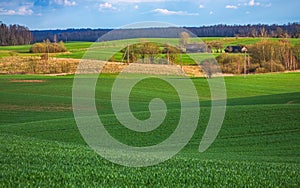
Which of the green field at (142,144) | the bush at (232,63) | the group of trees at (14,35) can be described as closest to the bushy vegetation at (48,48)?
the group of trees at (14,35)

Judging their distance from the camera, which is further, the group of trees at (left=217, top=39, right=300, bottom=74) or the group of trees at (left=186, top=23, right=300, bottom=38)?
the group of trees at (left=186, top=23, right=300, bottom=38)

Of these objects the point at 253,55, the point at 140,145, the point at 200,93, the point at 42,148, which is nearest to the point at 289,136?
the point at 140,145

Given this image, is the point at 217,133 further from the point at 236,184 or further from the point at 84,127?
the point at 236,184

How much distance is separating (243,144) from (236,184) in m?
14.1

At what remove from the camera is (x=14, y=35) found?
6481 inches

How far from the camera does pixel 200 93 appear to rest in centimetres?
6306

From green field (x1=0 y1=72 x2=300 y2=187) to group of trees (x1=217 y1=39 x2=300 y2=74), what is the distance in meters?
25.2

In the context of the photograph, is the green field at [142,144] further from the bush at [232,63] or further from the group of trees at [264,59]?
the group of trees at [264,59]

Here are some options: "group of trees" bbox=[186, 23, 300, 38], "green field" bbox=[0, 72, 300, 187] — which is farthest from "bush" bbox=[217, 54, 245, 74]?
"group of trees" bbox=[186, 23, 300, 38]

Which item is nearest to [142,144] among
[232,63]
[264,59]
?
[232,63]

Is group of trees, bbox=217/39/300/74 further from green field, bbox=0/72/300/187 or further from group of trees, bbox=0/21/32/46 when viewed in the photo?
group of trees, bbox=0/21/32/46

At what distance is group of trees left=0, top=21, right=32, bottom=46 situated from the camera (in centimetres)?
15910

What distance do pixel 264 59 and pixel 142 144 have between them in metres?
80.3

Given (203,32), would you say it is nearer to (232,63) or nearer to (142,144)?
(232,63)
